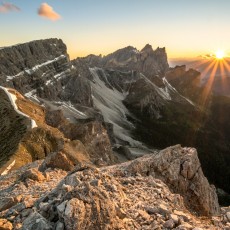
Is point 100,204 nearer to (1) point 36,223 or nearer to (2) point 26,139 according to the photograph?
(1) point 36,223

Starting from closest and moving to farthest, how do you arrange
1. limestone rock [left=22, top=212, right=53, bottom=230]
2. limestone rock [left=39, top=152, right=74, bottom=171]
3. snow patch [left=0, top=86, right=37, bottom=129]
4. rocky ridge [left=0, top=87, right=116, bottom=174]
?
1. limestone rock [left=22, top=212, right=53, bottom=230]
2. limestone rock [left=39, top=152, right=74, bottom=171]
3. rocky ridge [left=0, top=87, right=116, bottom=174]
4. snow patch [left=0, top=86, right=37, bottom=129]

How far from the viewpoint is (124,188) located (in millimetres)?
26734

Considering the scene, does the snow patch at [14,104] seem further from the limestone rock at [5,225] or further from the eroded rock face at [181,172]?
the limestone rock at [5,225]

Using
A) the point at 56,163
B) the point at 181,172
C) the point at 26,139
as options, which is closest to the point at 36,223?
the point at 56,163

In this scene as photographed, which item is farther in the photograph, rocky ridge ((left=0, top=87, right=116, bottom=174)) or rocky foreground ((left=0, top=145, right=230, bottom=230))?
rocky ridge ((left=0, top=87, right=116, bottom=174))

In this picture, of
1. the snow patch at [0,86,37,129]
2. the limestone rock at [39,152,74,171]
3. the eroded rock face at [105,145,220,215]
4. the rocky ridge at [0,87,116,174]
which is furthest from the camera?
the snow patch at [0,86,37,129]

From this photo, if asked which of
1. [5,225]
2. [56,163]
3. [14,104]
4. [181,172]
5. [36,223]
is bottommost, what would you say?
[14,104]

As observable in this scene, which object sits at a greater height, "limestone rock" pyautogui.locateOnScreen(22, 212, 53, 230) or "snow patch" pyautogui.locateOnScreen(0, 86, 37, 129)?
"limestone rock" pyautogui.locateOnScreen(22, 212, 53, 230)

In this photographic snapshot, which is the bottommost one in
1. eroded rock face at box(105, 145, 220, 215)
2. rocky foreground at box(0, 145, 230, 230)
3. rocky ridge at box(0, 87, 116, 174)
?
rocky ridge at box(0, 87, 116, 174)

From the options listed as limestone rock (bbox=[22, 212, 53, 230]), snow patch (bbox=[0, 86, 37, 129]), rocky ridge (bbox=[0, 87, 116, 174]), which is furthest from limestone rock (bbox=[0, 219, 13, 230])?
snow patch (bbox=[0, 86, 37, 129])

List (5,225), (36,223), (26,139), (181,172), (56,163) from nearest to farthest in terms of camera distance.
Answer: (36,223), (5,225), (181,172), (56,163), (26,139)

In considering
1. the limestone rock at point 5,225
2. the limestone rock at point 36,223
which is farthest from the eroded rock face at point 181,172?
the limestone rock at point 5,225

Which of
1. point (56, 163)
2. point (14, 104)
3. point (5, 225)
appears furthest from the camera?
point (14, 104)

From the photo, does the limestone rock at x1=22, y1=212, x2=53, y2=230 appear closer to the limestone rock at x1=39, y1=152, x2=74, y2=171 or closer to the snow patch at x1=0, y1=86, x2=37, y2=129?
the limestone rock at x1=39, y1=152, x2=74, y2=171
